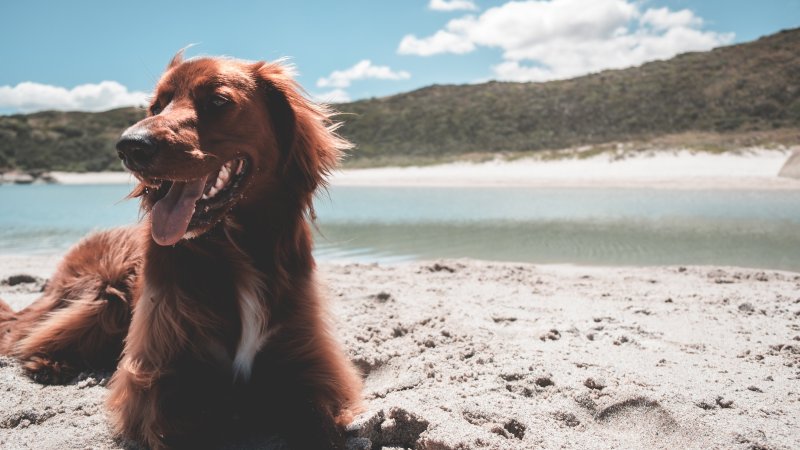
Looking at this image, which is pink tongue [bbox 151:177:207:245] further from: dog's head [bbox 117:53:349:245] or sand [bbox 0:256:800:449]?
sand [bbox 0:256:800:449]

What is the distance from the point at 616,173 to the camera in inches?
947

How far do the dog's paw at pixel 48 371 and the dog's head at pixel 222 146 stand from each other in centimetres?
116

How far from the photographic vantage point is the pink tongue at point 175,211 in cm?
201

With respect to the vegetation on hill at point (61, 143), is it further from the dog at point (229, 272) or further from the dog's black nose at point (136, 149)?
the dog's black nose at point (136, 149)

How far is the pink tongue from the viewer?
6.58ft

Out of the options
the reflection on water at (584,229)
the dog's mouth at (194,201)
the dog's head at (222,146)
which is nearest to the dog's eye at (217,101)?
the dog's head at (222,146)

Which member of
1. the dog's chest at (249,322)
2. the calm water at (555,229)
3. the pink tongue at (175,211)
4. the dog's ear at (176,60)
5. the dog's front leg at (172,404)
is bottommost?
the calm water at (555,229)

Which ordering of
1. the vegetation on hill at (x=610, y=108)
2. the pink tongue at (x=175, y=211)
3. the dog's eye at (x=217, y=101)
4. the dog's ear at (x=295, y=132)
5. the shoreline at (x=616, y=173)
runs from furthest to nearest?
the vegetation on hill at (x=610, y=108), the shoreline at (x=616, y=173), the dog's ear at (x=295, y=132), the dog's eye at (x=217, y=101), the pink tongue at (x=175, y=211)

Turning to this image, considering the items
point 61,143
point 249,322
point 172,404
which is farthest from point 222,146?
point 61,143

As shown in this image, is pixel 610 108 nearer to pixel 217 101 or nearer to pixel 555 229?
pixel 555 229

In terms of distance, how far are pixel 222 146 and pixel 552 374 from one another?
6.10 feet

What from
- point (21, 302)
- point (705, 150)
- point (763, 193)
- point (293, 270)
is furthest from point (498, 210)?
point (705, 150)

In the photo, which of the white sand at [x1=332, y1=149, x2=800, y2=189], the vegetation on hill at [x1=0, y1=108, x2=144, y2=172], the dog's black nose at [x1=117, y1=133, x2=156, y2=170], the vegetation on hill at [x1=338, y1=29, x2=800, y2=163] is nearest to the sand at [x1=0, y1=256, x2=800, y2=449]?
the dog's black nose at [x1=117, y1=133, x2=156, y2=170]

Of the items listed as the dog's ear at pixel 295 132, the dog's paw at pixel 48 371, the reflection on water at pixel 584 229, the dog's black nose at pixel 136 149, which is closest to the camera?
the dog's black nose at pixel 136 149
